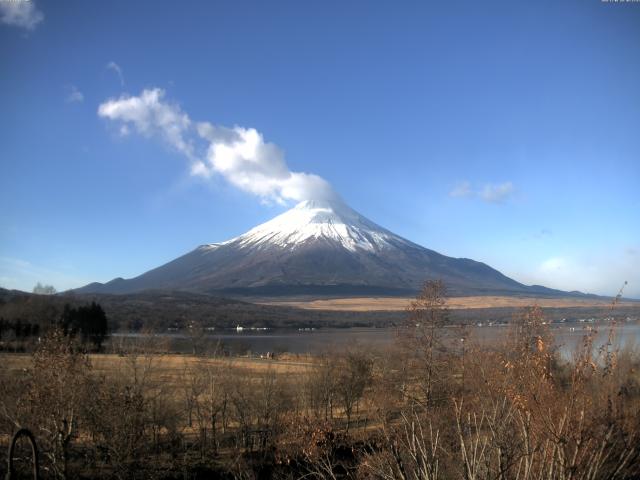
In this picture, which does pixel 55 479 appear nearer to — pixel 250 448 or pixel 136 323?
pixel 250 448

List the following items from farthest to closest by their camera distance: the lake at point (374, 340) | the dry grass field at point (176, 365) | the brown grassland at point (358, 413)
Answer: the dry grass field at point (176, 365) < the lake at point (374, 340) < the brown grassland at point (358, 413)

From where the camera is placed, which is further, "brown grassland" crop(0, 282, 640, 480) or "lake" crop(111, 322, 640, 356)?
"lake" crop(111, 322, 640, 356)

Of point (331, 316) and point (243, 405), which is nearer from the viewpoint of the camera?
point (243, 405)

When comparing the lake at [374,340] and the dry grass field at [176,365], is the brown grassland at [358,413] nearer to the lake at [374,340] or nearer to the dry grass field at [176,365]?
the lake at [374,340]

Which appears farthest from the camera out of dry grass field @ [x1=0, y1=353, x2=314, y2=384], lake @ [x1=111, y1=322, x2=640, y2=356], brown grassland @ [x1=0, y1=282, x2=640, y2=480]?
dry grass field @ [x1=0, y1=353, x2=314, y2=384]

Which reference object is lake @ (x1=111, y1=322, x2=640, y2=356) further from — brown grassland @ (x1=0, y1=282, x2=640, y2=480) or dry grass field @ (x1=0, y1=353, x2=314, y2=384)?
dry grass field @ (x1=0, y1=353, x2=314, y2=384)

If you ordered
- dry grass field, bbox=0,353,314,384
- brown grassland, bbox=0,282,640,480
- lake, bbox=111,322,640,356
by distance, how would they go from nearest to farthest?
1. brown grassland, bbox=0,282,640,480
2. lake, bbox=111,322,640,356
3. dry grass field, bbox=0,353,314,384

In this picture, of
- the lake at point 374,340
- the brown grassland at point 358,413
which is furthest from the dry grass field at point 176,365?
the lake at point 374,340

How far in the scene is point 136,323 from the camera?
132m

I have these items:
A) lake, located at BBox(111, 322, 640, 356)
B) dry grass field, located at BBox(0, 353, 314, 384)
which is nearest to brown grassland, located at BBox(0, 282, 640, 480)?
lake, located at BBox(111, 322, 640, 356)

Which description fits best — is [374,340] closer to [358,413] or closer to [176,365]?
[176,365]

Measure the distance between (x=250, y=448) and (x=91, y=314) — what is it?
64.5 meters

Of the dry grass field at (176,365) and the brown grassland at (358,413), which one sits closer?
the brown grassland at (358,413)

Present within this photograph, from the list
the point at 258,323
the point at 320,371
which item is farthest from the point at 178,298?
the point at 320,371
